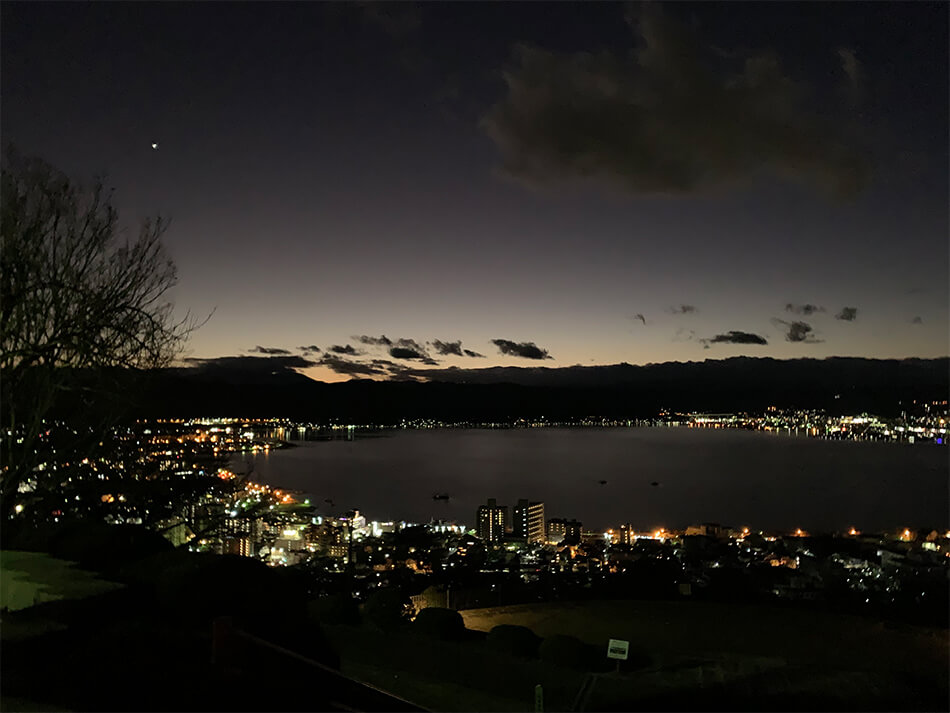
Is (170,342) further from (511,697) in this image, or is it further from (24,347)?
(511,697)

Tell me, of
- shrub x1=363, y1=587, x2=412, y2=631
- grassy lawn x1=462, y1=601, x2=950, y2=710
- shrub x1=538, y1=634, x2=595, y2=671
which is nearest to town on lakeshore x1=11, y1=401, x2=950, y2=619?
grassy lawn x1=462, y1=601, x2=950, y2=710

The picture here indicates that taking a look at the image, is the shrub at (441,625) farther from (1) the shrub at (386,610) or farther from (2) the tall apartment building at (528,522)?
(2) the tall apartment building at (528,522)

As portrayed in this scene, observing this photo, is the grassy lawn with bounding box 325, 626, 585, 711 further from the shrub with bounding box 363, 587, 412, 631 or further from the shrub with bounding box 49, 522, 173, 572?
the shrub with bounding box 49, 522, 173, 572

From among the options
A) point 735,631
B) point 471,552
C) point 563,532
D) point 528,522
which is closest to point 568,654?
point 735,631

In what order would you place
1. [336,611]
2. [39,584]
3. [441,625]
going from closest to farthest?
1. [39,584]
2. [441,625]
3. [336,611]

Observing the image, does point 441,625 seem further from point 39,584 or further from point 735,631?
point 39,584

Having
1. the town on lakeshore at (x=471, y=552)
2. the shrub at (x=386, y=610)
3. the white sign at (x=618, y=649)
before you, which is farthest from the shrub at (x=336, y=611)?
the white sign at (x=618, y=649)

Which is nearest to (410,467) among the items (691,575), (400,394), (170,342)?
(400,394)
